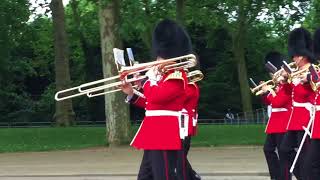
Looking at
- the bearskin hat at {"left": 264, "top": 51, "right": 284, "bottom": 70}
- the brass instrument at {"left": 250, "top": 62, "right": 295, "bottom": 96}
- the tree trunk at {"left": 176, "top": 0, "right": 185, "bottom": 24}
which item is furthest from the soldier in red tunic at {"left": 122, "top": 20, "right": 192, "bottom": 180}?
the tree trunk at {"left": 176, "top": 0, "right": 185, "bottom": 24}

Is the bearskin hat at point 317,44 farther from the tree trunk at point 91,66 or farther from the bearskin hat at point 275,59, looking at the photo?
the tree trunk at point 91,66

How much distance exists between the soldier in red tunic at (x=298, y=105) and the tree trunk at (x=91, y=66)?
994 inches

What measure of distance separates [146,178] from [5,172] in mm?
6055

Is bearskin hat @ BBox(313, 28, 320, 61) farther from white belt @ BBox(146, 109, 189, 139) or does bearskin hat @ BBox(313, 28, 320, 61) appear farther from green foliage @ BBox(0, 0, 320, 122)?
green foliage @ BBox(0, 0, 320, 122)

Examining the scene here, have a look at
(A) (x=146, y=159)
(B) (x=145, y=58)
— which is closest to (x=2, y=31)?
(B) (x=145, y=58)

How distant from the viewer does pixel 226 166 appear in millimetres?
12609

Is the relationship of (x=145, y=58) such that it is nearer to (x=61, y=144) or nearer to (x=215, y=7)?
(x=215, y=7)

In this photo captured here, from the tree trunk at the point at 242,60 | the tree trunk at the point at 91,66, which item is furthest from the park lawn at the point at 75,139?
the tree trunk at the point at 91,66

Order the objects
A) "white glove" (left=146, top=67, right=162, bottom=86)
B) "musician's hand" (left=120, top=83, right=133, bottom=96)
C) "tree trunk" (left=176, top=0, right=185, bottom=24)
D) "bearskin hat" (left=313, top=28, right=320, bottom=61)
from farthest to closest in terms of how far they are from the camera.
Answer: "tree trunk" (left=176, top=0, right=185, bottom=24) → "bearskin hat" (left=313, top=28, right=320, bottom=61) → "musician's hand" (left=120, top=83, right=133, bottom=96) → "white glove" (left=146, top=67, right=162, bottom=86)

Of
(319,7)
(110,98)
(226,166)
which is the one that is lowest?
(226,166)

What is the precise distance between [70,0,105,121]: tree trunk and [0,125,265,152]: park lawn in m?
12.6

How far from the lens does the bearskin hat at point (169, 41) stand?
24.8ft

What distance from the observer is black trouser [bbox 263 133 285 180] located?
9859 millimetres

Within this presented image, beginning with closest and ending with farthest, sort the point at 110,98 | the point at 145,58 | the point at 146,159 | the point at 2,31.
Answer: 1. the point at 146,159
2. the point at 110,98
3. the point at 2,31
4. the point at 145,58
